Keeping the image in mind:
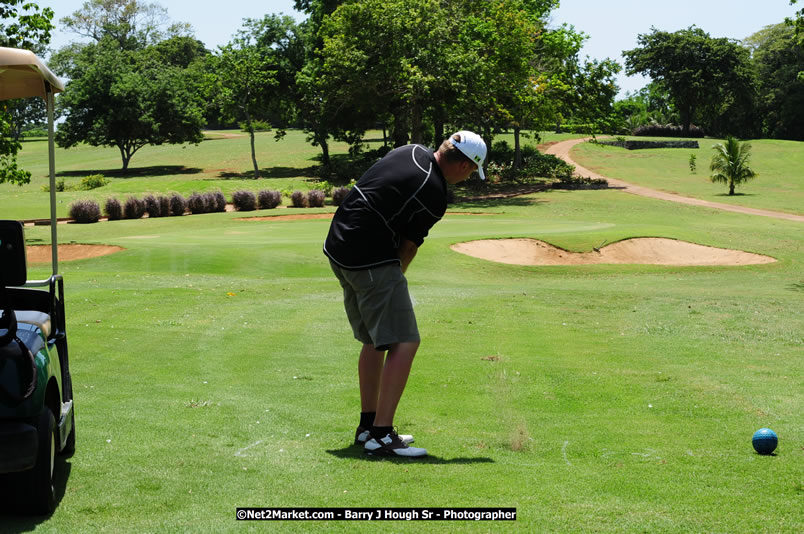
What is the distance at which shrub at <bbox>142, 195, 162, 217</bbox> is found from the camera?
3947cm

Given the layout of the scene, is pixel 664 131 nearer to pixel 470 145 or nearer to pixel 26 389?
pixel 470 145

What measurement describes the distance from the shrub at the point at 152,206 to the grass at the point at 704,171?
33388 mm

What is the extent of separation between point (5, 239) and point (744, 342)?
10.5m

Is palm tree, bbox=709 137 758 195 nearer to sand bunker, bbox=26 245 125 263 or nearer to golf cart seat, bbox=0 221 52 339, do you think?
sand bunker, bbox=26 245 125 263

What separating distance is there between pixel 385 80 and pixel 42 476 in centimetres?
4943

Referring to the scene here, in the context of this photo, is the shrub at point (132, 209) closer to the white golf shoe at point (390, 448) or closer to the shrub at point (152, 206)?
the shrub at point (152, 206)

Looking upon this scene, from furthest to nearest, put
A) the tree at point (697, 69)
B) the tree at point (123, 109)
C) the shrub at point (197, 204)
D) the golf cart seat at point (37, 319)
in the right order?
the tree at point (697, 69)
the tree at point (123, 109)
the shrub at point (197, 204)
the golf cart seat at point (37, 319)

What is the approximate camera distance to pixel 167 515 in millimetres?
4258

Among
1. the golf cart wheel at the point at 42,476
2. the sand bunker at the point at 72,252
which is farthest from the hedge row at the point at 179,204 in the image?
the golf cart wheel at the point at 42,476

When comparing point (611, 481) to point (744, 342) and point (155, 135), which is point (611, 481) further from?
point (155, 135)

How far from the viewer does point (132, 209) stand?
127 feet

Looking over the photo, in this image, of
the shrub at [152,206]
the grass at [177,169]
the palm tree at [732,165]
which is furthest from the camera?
the palm tree at [732,165]

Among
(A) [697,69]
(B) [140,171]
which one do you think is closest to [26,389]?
(B) [140,171]

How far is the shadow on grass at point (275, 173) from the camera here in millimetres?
65000
